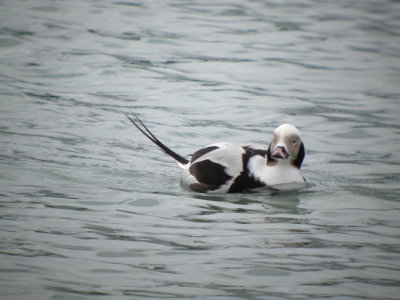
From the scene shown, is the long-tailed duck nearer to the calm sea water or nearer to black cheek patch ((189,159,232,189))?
black cheek patch ((189,159,232,189))

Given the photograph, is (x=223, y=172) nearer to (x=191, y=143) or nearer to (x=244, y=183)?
(x=244, y=183)

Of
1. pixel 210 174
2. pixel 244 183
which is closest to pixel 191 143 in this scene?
pixel 210 174

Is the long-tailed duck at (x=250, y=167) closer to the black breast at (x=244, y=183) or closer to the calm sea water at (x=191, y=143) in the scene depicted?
the black breast at (x=244, y=183)

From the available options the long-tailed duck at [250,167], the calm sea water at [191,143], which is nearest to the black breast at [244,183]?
the long-tailed duck at [250,167]

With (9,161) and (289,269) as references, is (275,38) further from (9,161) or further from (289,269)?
(289,269)

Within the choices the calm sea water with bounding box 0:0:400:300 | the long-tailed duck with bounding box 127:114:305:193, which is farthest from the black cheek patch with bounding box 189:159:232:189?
the calm sea water with bounding box 0:0:400:300

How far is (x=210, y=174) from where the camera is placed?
247 inches

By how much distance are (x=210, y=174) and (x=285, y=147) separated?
0.63 metres

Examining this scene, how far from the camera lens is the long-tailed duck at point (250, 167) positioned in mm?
6195

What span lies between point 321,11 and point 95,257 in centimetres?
1196

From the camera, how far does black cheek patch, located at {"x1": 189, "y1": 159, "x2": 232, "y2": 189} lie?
622 cm

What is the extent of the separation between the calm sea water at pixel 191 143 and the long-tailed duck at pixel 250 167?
13 centimetres

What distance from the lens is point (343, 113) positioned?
9.38 m

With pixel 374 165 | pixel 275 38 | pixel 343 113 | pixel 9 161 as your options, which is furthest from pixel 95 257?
pixel 275 38
